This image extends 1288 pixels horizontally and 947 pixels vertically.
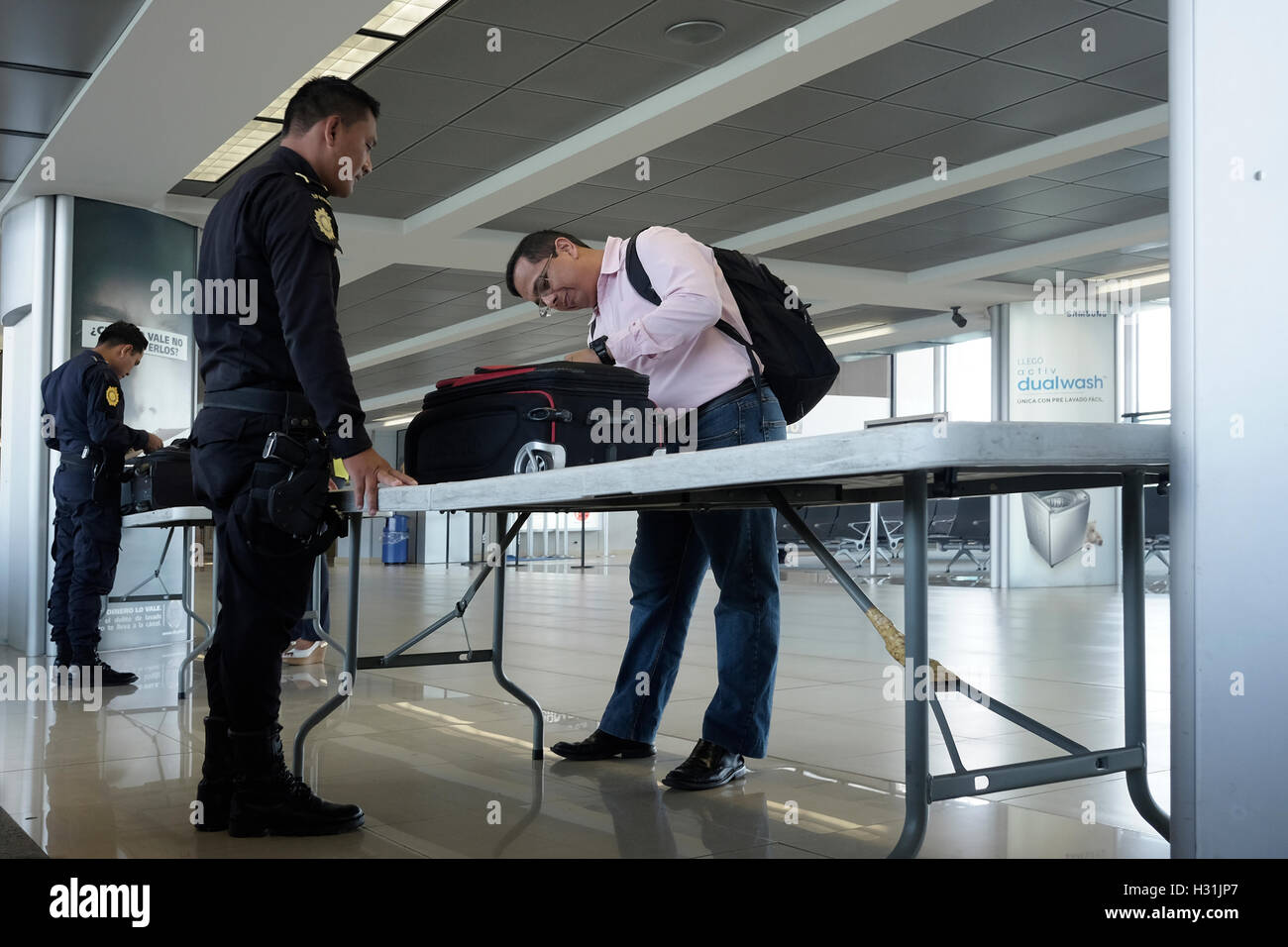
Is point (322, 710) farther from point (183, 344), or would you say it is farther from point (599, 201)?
point (599, 201)

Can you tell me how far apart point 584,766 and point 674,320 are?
1204 mm

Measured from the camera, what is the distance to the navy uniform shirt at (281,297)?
206 centimetres

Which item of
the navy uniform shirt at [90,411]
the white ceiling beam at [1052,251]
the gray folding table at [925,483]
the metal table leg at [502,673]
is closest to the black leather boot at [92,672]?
the navy uniform shirt at [90,411]

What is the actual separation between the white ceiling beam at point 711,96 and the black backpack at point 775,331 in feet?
8.88

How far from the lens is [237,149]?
263 inches

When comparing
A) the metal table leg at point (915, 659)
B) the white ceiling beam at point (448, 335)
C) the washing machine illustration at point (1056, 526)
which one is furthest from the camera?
the white ceiling beam at point (448, 335)

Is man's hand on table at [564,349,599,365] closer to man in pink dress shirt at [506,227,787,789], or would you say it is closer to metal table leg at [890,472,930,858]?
man in pink dress shirt at [506,227,787,789]

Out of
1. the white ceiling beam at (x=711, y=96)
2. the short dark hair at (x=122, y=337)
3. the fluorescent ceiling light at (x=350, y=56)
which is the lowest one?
the short dark hair at (x=122, y=337)

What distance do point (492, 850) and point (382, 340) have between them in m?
11.8

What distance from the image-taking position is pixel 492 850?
2008mm

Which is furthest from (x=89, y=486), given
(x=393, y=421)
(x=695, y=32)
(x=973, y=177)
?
(x=393, y=421)

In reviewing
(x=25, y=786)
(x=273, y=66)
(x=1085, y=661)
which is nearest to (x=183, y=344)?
(x=273, y=66)

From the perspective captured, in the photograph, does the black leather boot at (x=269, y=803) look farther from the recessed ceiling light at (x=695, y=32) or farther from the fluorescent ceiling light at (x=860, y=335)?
the fluorescent ceiling light at (x=860, y=335)

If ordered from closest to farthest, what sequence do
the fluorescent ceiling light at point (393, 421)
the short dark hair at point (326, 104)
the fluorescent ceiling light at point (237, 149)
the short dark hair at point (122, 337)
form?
the short dark hair at point (326, 104) → the short dark hair at point (122, 337) → the fluorescent ceiling light at point (237, 149) → the fluorescent ceiling light at point (393, 421)
